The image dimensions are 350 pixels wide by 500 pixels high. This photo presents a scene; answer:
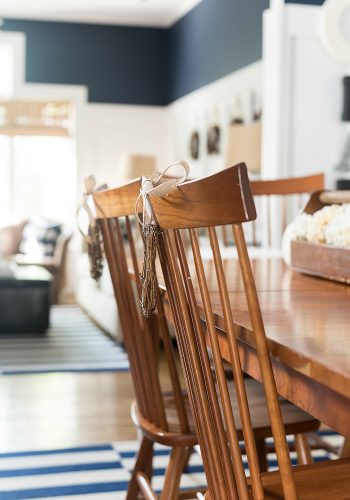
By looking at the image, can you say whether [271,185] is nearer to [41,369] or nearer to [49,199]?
[41,369]

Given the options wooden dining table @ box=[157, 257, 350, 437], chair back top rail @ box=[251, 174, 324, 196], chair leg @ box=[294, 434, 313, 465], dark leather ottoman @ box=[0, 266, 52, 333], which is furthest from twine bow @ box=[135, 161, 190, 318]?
dark leather ottoman @ box=[0, 266, 52, 333]

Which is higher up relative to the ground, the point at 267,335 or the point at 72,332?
the point at 267,335

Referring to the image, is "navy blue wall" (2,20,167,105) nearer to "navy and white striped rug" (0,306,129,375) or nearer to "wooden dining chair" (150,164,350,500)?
"navy and white striped rug" (0,306,129,375)

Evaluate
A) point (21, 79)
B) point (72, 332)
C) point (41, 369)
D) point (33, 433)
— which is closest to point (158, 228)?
point (33, 433)

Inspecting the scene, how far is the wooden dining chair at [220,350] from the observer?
3.31ft

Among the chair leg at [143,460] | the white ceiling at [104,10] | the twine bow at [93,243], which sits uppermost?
the white ceiling at [104,10]

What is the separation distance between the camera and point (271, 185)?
3037mm

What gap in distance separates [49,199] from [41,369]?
4.60 meters

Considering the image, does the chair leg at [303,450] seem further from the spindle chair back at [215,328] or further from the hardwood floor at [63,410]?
the spindle chair back at [215,328]

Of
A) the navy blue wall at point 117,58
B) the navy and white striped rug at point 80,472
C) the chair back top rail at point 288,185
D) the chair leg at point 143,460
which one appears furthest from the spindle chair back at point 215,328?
the navy blue wall at point 117,58

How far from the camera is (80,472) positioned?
2.92 meters

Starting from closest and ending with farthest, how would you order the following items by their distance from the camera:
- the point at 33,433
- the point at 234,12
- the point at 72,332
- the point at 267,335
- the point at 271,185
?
1. the point at 267,335
2. the point at 271,185
3. the point at 33,433
4. the point at 72,332
5. the point at 234,12

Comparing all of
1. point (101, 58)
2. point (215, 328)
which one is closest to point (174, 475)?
point (215, 328)

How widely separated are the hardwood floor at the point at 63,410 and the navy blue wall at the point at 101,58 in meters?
5.11
